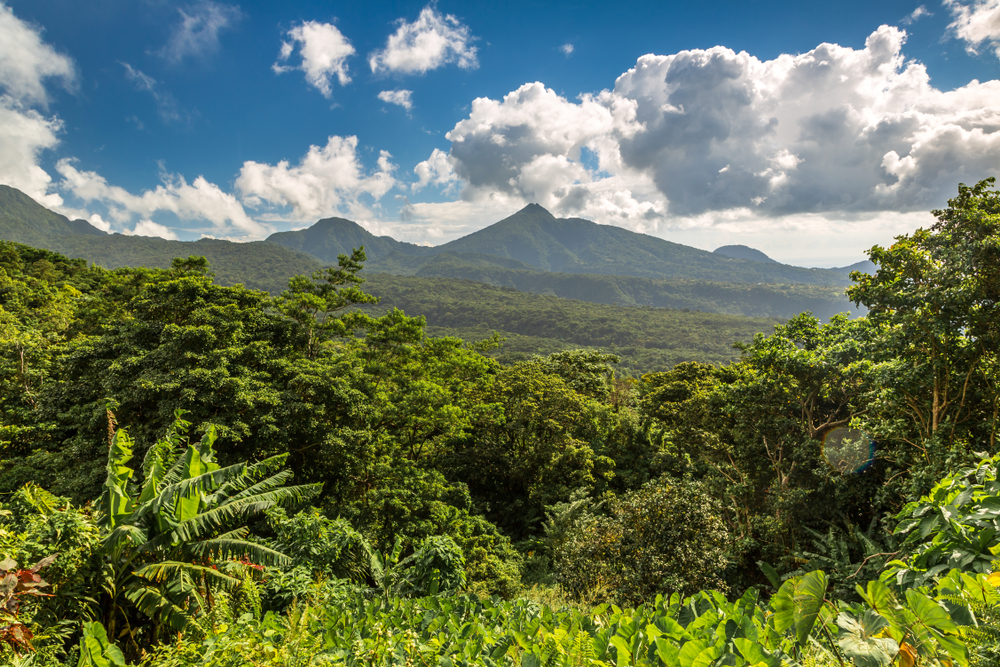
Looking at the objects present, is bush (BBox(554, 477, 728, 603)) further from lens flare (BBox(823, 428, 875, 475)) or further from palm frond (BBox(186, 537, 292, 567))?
palm frond (BBox(186, 537, 292, 567))

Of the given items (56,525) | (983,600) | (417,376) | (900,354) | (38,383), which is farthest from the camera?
(417,376)

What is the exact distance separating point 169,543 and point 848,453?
1290 centimetres

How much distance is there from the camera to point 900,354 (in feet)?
24.7

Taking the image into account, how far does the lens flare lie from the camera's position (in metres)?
9.20

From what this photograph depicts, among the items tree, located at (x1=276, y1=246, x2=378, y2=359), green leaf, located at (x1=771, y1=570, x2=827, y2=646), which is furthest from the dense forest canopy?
tree, located at (x1=276, y1=246, x2=378, y2=359)

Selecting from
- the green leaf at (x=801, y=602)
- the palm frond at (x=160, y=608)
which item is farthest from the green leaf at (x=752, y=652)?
the palm frond at (x=160, y=608)

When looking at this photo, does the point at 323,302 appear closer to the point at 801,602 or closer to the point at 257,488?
the point at 257,488

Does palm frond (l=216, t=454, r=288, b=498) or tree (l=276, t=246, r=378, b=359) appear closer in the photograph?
palm frond (l=216, t=454, r=288, b=498)

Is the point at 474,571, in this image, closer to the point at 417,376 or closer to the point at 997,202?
the point at 417,376

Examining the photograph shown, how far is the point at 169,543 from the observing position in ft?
18.8

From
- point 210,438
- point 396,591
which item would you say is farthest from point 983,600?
point 210,438

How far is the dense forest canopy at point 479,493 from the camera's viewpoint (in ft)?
7.84

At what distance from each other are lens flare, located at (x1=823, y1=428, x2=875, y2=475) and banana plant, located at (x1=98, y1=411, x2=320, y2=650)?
11.3m

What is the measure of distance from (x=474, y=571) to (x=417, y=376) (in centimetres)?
766
